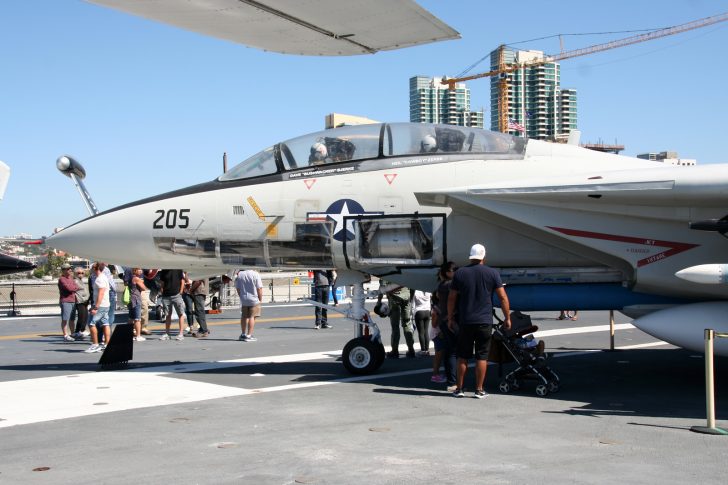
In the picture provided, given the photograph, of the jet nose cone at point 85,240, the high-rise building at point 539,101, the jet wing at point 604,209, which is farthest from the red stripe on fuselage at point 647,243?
the high-rise building at point 539,101

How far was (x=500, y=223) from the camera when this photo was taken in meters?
9.80

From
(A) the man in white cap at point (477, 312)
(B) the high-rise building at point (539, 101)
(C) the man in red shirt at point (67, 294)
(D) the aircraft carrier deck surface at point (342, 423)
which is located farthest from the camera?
(B) the high-rise building at point (539, 101)

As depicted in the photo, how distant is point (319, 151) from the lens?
1069 centimetres

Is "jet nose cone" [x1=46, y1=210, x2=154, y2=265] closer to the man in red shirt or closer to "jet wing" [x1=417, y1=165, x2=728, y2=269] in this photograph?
"jet wing" [x1=417, y1=165, x2=728, y2=269]

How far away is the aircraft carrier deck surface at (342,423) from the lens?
18.6 ft

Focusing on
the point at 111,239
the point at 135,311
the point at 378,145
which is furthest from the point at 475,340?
the point at 135,311

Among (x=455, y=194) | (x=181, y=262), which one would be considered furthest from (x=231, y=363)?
Result: (x=455, y=194)

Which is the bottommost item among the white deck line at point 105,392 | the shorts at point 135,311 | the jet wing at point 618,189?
the white deck line at point 105,392

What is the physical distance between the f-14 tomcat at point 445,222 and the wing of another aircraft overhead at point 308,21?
176 inches

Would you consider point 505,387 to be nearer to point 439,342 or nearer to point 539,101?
point 439,342

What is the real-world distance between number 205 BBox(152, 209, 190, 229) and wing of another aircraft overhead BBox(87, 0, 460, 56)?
5.37 m

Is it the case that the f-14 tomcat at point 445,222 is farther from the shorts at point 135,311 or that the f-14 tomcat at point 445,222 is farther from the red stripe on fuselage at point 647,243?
the shorts at point 135,311

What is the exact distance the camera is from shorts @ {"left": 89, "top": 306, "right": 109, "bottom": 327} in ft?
47.1

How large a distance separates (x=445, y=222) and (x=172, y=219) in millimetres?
4082
